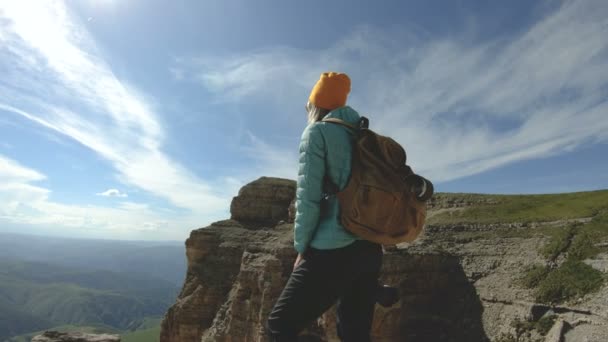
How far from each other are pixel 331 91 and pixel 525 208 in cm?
3668

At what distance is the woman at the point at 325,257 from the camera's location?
4.47m

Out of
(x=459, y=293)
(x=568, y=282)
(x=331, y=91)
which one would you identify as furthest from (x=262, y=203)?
(x=331, y=91)

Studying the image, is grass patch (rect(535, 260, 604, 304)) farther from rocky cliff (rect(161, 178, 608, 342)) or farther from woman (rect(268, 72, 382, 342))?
woman (rect(268, 72, 382, 342))

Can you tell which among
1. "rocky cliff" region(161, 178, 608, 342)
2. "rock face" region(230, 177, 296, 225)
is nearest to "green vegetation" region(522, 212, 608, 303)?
"rocky cliff" region(161, 178, 608, 342)

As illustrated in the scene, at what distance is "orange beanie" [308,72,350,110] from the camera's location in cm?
545

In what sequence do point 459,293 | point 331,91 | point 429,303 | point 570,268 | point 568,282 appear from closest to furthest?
point 331,91 < point 568,282 < point 570,268 < point 459,293 < point 429,303

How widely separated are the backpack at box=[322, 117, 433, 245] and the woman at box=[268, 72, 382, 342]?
12cm

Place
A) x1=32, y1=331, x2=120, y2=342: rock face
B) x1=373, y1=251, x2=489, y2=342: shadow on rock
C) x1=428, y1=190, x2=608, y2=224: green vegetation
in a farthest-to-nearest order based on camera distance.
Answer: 1. x1=32, y1=331, x2=120, y2=342: rock face
2. x1=428, y1=190, x2=608, y2=224: green vegetation
3. x1=373, y1=251, x2=489, y2=342: shadow on rock

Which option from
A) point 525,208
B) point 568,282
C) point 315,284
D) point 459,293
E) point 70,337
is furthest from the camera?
point 70,337

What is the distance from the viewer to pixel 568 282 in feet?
67.7

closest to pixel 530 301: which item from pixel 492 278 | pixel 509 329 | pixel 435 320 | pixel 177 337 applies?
pixel 509 329

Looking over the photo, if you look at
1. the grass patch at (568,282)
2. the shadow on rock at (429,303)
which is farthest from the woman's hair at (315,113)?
the shadow on rock at (429,303)

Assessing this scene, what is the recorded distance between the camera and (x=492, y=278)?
2558cm

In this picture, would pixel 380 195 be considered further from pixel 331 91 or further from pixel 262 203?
pixel 262 203
